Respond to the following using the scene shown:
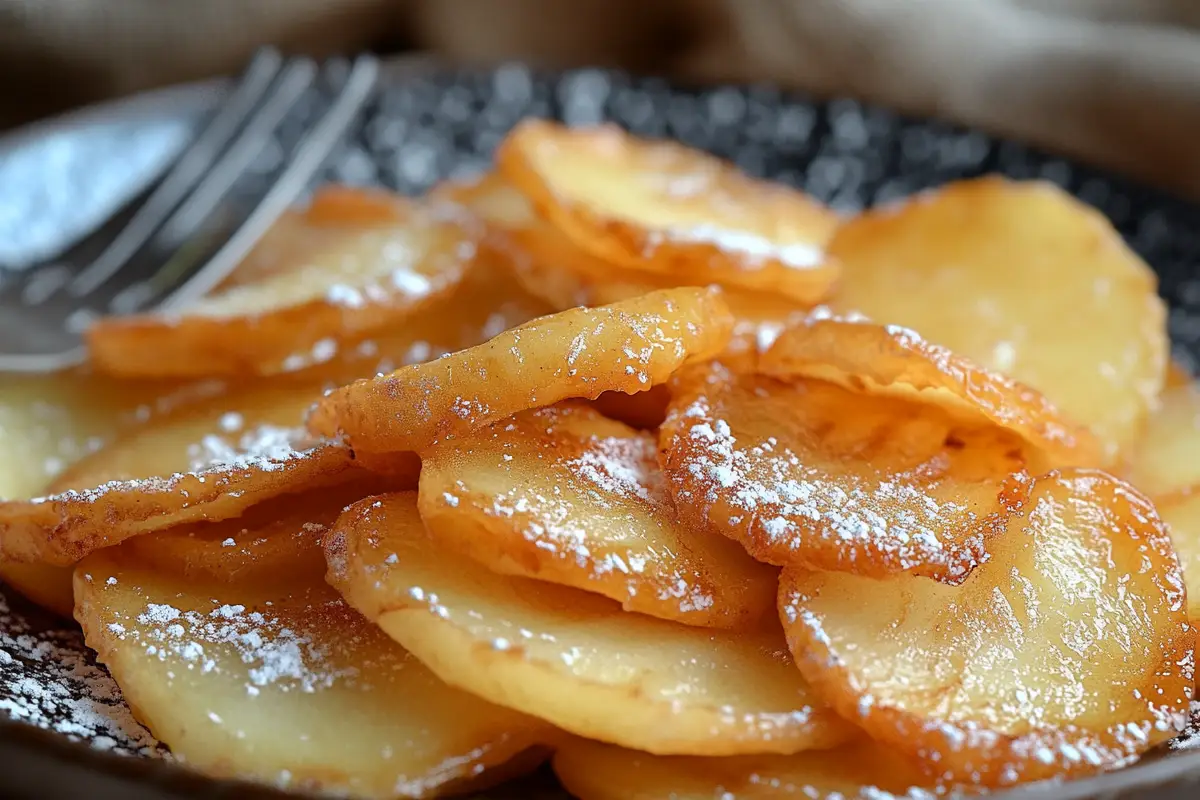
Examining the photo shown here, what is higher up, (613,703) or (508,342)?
(508,342)

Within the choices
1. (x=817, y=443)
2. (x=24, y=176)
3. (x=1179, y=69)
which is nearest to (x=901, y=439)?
(x=817, y=443)

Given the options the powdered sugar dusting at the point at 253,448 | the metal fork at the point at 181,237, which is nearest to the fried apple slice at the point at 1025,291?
the powdered sugar dusting at the point at 253,448

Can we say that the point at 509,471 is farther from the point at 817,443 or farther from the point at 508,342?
the point at 817,443

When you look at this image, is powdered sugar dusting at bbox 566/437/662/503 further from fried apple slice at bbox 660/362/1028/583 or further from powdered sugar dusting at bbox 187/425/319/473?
powdered sugar dusting at bbox 187/425/319/473

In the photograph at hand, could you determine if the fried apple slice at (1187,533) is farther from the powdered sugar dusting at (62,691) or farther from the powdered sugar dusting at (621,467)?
the powdered sugar dusting at (62,691)

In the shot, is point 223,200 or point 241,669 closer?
point 241,669

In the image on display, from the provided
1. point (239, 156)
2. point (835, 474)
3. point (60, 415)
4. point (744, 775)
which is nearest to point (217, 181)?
point (239, 156)
